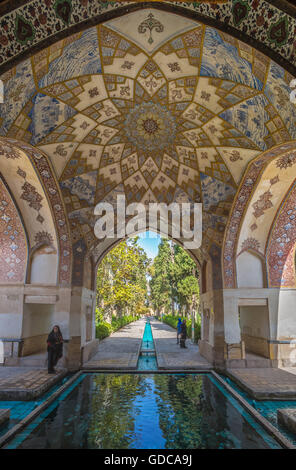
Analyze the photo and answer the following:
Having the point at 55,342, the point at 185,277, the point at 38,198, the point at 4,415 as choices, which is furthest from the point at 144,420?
the point at 185,277

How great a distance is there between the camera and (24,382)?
253 inches

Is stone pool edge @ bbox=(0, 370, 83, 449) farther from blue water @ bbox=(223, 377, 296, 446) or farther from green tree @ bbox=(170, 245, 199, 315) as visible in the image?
green tree @ bbox=(170, 245, 199, 315)

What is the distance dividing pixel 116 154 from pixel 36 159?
6.90ft

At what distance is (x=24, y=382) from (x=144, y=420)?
10.3ft

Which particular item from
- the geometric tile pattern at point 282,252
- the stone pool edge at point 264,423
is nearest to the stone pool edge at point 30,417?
the stone pool edge at point 264,423

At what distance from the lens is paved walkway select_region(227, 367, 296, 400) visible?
582 centimetres

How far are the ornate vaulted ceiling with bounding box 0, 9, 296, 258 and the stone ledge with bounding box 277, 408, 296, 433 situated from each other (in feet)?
13.8

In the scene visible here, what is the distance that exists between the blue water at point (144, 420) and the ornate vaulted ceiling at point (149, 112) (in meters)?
4.43

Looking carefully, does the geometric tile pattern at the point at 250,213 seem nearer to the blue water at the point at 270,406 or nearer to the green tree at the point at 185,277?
the blue water at the point at 270,406

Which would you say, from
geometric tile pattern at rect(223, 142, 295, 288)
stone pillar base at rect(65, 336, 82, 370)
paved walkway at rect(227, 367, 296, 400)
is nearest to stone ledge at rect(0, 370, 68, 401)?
stone pillar base at rect(65, 336, 82, 370)

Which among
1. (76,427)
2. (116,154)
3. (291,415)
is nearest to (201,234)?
(116,154)

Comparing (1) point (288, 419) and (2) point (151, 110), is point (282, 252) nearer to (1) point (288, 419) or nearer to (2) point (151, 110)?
(2) point (151, 110)

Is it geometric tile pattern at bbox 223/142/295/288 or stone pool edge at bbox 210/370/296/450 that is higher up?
geometric tile pattern at bbox 223/142/295/288
